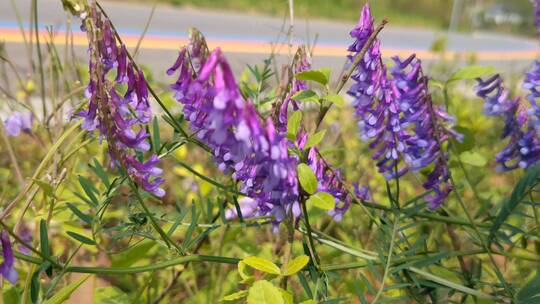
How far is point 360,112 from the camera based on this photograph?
1.00m

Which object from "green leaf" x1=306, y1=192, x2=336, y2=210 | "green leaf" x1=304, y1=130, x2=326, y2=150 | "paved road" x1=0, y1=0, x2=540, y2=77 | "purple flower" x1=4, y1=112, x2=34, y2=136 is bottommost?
"paved road" x1=0, y1=0, x2=540, y2=77

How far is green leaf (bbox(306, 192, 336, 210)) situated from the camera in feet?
2.50

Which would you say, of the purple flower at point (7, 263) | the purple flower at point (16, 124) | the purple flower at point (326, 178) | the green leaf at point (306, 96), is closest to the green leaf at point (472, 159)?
the purple flower at point (326, 178)

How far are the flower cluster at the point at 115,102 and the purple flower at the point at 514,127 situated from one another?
2.31 ft

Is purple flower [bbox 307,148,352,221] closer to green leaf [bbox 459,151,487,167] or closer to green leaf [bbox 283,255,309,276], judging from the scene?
green leaf [bbox 283,255,309,276]

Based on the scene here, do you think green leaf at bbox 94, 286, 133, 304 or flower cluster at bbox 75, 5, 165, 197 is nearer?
flower cluster at bbox 75, 5, 165, 197

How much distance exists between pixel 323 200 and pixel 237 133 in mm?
218

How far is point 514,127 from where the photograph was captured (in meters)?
1.20

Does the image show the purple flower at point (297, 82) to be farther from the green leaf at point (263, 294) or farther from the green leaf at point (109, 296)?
the green leaf at point (109, 296)

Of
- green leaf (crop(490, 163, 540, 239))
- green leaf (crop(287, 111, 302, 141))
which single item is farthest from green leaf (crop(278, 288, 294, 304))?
green leaf (crop(490, 163, 540, 239))

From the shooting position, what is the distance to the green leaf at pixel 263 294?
0.79 meters

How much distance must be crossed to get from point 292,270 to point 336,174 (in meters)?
0.17

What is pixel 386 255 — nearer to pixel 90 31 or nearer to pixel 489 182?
pixel 90 31

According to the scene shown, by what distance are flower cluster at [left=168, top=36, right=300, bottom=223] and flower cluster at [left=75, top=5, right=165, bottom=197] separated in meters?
0.06
